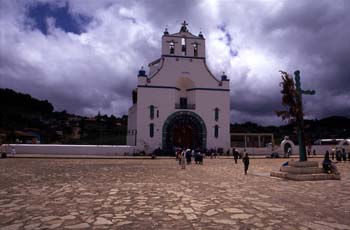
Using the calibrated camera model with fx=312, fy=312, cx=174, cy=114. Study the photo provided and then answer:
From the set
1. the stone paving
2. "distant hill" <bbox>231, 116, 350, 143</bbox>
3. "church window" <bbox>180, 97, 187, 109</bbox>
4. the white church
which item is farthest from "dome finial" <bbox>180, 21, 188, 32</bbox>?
"distant hill" <bbox>231, 116, 350, 143</bbox>

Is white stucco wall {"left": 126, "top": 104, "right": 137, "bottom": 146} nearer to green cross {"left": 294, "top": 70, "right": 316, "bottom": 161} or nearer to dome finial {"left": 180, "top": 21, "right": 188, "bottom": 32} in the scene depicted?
dome finial {"left": 180, "top": 21, "right": 188, "bottom": 32}

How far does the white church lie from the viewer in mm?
33594

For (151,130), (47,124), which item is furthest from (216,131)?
(47,124)

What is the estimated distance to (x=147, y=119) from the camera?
3359 cm

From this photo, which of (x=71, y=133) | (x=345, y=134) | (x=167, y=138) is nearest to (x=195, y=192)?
(x=167, y=138)

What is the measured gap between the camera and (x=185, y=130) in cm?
3459

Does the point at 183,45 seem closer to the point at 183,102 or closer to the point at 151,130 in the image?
the point at 183,102

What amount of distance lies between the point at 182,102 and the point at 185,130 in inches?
128

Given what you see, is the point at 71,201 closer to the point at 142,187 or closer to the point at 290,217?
the point at 142,187

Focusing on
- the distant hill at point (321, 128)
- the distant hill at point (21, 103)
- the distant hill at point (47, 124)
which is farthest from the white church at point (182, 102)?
the distant hill at point (21, 103)

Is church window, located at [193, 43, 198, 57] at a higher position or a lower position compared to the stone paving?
higher

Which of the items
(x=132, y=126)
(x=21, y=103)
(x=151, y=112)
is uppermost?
(x=21, y=103)

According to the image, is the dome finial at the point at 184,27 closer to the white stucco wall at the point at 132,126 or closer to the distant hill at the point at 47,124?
the white stucco wall at the point at 132,126

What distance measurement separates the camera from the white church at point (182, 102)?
110 ft
